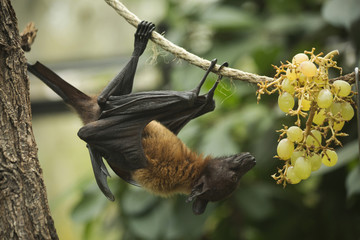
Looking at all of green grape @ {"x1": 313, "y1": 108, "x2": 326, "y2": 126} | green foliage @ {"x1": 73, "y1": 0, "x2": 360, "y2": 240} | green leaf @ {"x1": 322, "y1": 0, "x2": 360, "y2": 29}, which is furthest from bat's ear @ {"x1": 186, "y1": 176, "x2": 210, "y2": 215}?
green leaf @ {"x1": 322, "y1": 0, "x2": 360, "y2": 29}

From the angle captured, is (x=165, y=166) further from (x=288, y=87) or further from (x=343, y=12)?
(x=343, y=12)

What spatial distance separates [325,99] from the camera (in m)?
1.50

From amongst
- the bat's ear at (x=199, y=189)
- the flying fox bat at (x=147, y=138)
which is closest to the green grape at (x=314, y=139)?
the flying fox bat at (x=147, y=138)

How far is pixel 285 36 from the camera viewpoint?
4.27m

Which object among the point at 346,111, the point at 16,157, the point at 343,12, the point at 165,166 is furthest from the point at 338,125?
the point at 343,12

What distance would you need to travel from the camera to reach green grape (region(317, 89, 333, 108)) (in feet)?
4.92

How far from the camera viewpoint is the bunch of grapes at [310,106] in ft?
5.06

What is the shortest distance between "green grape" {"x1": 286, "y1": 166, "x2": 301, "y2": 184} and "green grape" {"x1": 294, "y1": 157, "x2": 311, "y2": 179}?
3 cm

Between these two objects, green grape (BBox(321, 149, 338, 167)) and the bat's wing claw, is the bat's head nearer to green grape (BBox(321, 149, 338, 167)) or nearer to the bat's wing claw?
the bat's wing claw

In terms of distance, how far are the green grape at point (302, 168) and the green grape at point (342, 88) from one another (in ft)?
0.81

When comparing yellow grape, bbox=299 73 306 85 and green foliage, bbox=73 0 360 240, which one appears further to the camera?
green foliage, bbox=73 0 360 240

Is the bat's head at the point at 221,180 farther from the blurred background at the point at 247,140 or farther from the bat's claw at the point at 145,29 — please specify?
the blurred background at the point at 247,140

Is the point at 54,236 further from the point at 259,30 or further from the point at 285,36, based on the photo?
the point at 285,36

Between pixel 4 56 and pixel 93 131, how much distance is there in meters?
0.46
